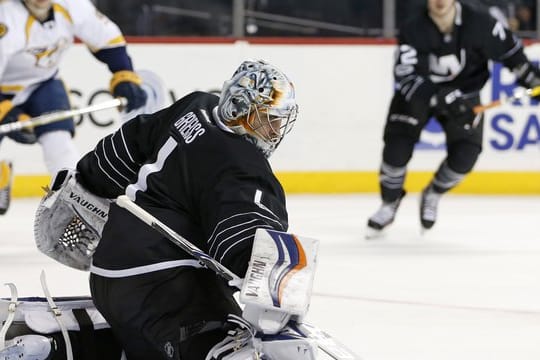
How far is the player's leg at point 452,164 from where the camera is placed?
505 cm

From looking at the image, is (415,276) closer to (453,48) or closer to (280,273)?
(453,48)

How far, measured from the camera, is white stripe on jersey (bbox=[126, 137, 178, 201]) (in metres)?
2.25

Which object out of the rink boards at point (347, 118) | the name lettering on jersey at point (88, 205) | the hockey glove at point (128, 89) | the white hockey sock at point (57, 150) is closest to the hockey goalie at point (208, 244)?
the name lettering on jersey at point (88, 205)

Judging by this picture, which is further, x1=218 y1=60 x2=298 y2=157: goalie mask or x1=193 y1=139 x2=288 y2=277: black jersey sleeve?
x1=218 y1=60 x2=298 y2=157: goalie mask

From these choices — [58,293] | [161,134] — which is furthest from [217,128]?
[58,293]

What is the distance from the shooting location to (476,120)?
16.6 ft

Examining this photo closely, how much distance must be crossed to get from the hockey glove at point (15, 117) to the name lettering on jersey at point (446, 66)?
1628mm

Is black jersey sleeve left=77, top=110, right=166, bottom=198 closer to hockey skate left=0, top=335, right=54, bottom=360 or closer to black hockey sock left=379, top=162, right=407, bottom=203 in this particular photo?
hockey skate left=0, top=335, right=54, bottom=360

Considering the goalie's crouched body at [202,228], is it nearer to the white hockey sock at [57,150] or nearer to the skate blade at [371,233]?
the white hockey sock at [57,150]

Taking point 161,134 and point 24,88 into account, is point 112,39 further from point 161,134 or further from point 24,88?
point 161,134

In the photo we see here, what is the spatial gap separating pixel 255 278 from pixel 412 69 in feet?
9.98

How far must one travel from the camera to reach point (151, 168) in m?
2.26

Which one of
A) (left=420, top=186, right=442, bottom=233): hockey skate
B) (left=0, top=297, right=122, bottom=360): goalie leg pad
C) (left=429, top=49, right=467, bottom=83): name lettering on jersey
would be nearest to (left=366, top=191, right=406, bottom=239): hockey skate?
(left=420, top=186, right=442, bottom=233): hockey skate

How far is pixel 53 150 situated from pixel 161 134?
2.33 meters
